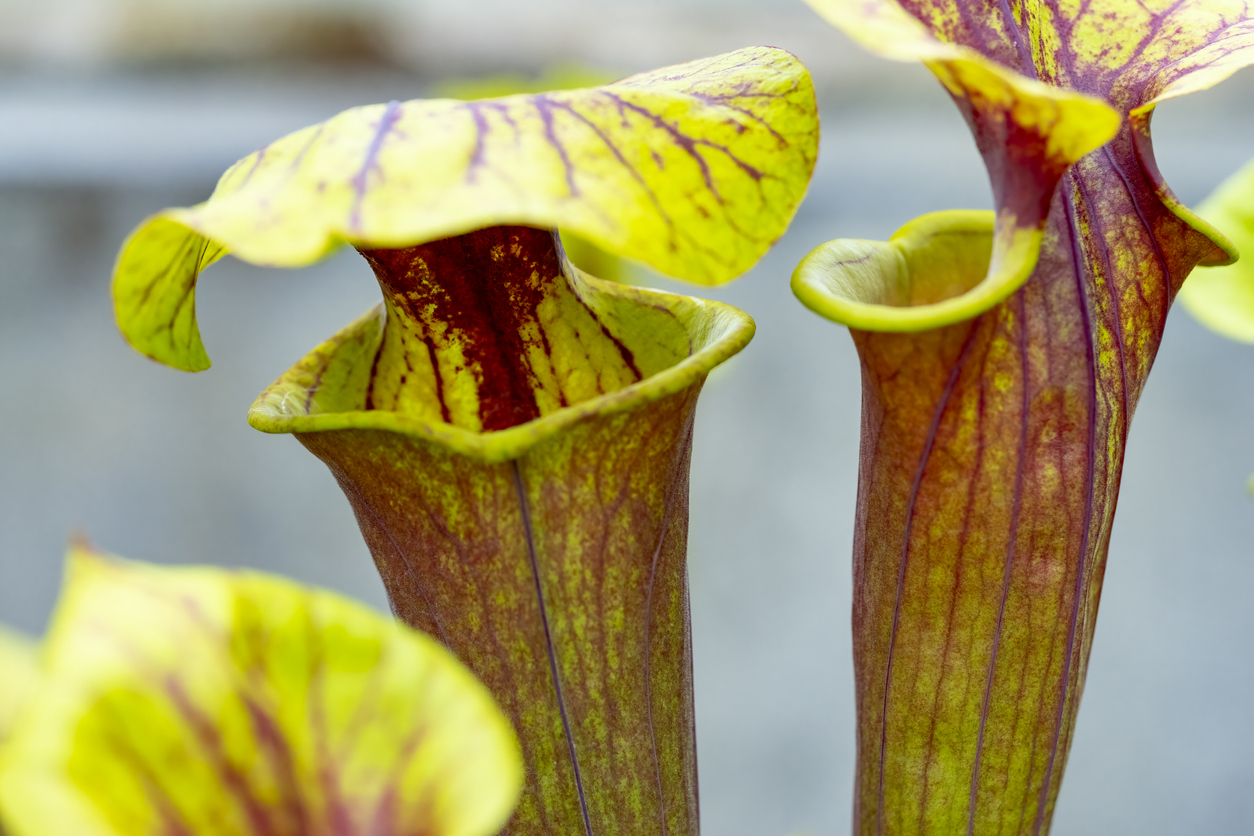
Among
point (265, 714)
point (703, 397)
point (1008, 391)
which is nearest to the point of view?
point (265, 714)

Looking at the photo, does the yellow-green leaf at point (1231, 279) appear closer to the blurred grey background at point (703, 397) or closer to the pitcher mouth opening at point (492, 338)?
the pitcher mouth opening at point (492, 338)

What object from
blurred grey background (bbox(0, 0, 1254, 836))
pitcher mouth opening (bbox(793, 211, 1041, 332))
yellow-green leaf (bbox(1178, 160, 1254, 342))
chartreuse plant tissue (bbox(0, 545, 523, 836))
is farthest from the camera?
blurred grey background (bbox(0, 0, 1254, 836))

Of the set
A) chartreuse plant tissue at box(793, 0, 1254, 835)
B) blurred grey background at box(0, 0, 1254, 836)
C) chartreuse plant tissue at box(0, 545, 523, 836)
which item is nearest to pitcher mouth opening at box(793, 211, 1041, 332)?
chartreuse plant tissue at box(793, 0, 1254, 835)

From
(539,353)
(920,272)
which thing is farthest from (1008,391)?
(539,353)

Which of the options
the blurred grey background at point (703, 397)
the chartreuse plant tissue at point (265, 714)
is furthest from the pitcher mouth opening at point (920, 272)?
the blurred grey background at point (703, 397)

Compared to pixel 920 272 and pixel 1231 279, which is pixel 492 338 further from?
pixel 1231 279

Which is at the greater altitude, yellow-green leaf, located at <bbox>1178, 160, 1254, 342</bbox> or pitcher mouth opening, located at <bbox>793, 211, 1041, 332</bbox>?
pitcher mouth opening, located at <bbox>793, 211, 1041, 332</bbox>

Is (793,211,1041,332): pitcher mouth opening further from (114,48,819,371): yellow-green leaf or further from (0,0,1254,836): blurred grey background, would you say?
(0,0,1254,836): blurred grey background
